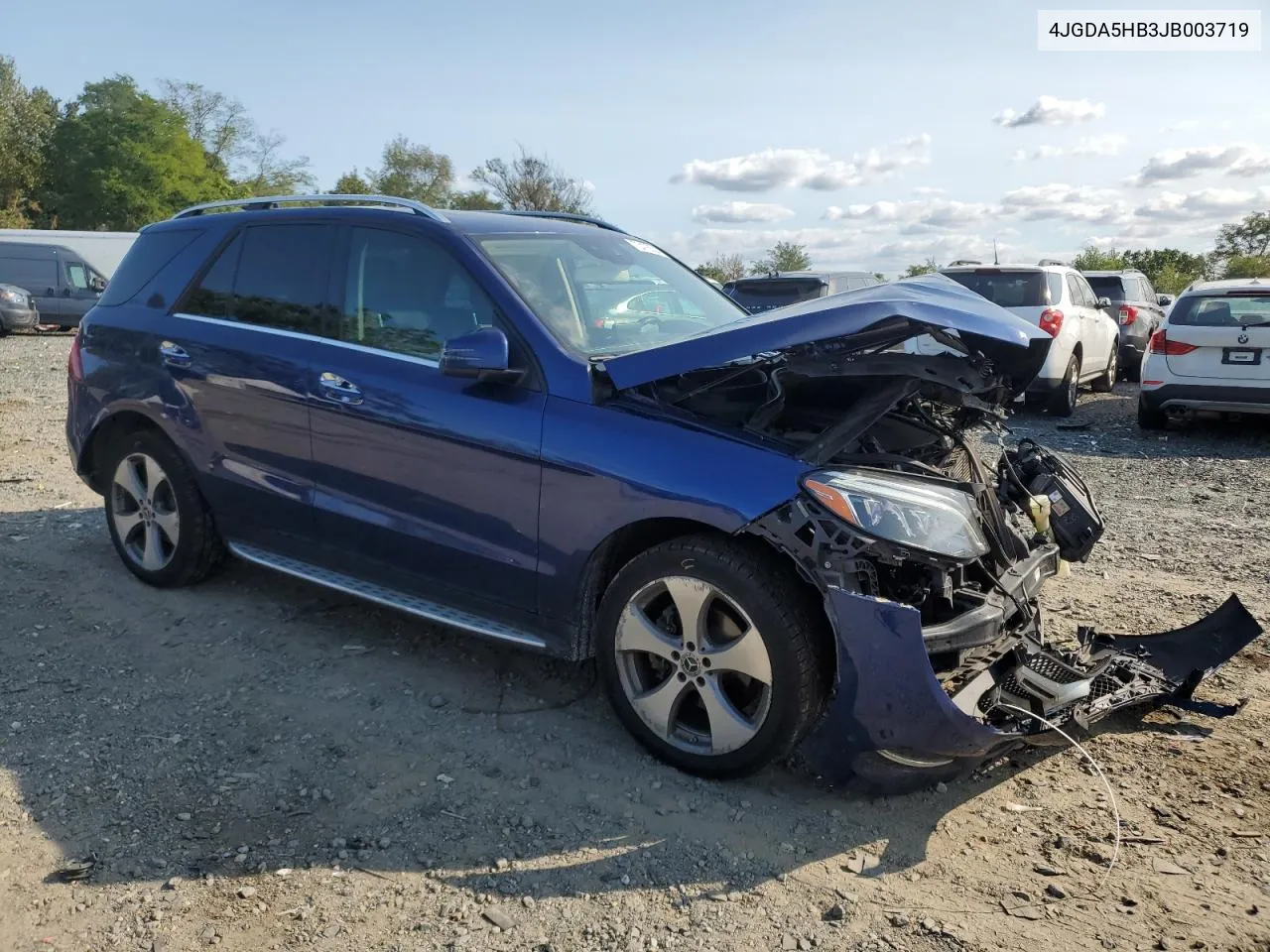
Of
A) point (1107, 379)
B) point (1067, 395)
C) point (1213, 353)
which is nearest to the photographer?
point (1213, 353)

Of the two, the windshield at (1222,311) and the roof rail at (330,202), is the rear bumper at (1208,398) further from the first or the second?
the roof rail at (330,202)

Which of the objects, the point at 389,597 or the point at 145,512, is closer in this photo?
the point at 389,597

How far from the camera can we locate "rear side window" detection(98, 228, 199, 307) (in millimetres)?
4949

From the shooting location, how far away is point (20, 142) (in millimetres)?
47469

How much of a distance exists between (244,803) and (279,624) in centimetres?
152

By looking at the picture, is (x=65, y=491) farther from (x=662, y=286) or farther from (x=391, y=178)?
(x=391, y=178)

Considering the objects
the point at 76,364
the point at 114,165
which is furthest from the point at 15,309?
the point at 114,165

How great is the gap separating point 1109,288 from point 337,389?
15.2m

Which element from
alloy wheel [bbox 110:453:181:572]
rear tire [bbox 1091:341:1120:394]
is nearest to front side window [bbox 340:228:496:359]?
alloy wheel [bbox 110:453:181:572]

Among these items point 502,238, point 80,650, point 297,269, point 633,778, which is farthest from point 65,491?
point 633,778

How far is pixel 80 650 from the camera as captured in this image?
4301mm

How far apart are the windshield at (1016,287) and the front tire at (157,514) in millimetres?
9213

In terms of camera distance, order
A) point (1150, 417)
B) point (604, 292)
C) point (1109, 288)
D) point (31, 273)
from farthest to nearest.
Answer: point (31, 273) → point (1109, 288) → point (1150, 417) → point (604, 292)

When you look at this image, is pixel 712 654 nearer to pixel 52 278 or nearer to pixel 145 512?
pixel 145 512
